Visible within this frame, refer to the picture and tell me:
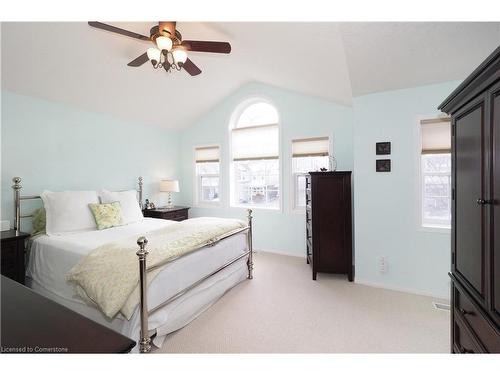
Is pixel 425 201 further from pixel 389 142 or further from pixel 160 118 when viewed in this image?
pixel 160 118

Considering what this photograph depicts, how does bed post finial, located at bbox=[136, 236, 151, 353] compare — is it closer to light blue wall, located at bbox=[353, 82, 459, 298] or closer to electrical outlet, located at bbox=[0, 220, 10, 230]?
electrical outlet, located at bbox=[0, 220, 10, 230]

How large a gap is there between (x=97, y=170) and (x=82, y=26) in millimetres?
2051

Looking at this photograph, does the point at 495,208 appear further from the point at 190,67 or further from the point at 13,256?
the point at 13,256

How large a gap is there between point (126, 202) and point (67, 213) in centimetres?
74

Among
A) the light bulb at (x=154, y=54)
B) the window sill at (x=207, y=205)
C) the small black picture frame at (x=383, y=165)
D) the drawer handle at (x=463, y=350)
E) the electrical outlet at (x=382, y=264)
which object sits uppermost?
the light bulb at (x=154, y=54)

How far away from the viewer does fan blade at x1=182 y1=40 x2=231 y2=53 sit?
2.21m

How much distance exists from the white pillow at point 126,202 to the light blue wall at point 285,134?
1668mm

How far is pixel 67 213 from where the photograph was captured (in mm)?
2922

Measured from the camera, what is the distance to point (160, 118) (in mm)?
4582

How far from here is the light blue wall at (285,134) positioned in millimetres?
3791

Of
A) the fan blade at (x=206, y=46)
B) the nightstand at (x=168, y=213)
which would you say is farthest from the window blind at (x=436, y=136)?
the nightstand at (x=168, y=213)

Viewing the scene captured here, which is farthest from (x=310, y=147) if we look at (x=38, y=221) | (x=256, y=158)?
(x=38, y=221)

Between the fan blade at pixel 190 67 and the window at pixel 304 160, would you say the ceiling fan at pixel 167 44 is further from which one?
the window at pixel 304 160

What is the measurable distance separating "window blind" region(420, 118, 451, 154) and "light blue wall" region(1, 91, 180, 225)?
170 inches
